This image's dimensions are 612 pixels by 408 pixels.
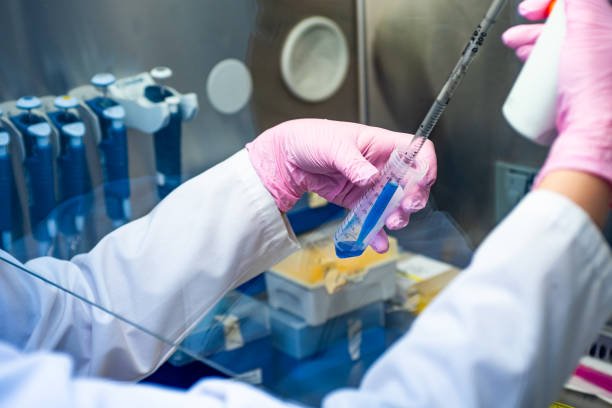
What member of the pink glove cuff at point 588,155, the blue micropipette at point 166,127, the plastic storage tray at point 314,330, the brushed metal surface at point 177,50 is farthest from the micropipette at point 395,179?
the blue micropipette at point 166,127

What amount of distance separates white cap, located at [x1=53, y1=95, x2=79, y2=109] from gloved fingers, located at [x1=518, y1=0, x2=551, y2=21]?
102 cm

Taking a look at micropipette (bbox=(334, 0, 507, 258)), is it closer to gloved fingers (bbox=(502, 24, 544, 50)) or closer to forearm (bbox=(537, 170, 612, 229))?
gloved fingers (bbox=(502, 24, 544, 50))

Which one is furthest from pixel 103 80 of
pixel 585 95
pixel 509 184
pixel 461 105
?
pixel 585 95

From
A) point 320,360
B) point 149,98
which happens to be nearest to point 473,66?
point 320,360

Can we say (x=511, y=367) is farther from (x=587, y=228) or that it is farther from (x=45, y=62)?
(x=45, y=62)

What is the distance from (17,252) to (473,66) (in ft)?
2.96

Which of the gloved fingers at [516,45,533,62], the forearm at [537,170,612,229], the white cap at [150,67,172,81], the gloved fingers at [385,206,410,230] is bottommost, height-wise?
the gloved fingers at [385,206,410,230]

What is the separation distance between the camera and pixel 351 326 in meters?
0.91

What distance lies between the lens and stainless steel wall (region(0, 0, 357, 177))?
140 cm

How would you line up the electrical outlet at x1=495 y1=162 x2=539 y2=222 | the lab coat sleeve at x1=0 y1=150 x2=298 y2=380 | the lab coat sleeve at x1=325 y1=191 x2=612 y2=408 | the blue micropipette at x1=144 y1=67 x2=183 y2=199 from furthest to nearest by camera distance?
the blue micropipette at x1=144 y1=67 x2=183 y2=199
the lab coat sleeve at x1=0 y1=150 x2=298 y2=380
the electrical outlet at x1=495 y1=162 x2=539 y2=222
the lab coat sleeve at x1=325 y1=191 x2=612 y2=408

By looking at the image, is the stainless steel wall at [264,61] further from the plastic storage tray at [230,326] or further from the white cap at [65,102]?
the plastic storage tray at [230,326]

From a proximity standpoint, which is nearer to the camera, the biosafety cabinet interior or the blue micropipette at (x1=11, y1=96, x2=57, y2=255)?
the biosafety cabinet interior

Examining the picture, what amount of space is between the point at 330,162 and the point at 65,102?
2.37 ft

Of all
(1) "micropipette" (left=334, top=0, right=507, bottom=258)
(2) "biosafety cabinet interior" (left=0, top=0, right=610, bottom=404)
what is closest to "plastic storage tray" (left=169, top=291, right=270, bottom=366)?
(2) "biosafety cabinet interior" (left=0, top=0, right=610, bottom=404)
